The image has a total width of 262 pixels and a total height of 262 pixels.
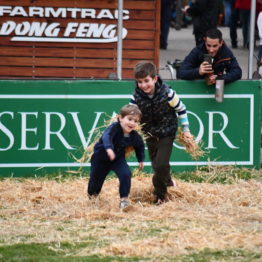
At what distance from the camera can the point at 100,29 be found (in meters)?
15.2

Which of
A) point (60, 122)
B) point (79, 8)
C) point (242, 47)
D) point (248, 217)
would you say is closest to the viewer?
point (248, 217)

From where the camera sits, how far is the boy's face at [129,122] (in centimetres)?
1012

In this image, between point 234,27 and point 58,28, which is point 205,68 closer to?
point 58,28

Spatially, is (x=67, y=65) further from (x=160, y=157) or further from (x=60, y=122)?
(x=160, y=157)

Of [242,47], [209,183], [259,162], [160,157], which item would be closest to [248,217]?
[160,157]

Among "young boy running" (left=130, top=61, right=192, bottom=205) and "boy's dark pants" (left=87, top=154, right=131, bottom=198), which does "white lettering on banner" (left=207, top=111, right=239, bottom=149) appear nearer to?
"young boy running" (left=130, top=61, right=192, bottom=205)

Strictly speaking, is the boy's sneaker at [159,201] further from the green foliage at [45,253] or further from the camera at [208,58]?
the camera at [208,58]

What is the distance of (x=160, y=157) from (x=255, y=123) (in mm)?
2385

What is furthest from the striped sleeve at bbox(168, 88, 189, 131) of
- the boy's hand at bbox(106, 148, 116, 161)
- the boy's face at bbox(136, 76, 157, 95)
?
the boy's hand at bbox(106, 148, 116, 161)

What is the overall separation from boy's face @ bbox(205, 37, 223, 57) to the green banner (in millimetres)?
445

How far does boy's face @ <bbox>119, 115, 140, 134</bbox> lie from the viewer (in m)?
10.1

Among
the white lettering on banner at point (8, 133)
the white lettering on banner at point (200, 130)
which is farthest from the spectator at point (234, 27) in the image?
the white lettering on banner at point (8, 133)

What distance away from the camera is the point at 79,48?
50.0 feet

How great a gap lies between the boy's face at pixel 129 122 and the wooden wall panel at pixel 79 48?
4909 mm
